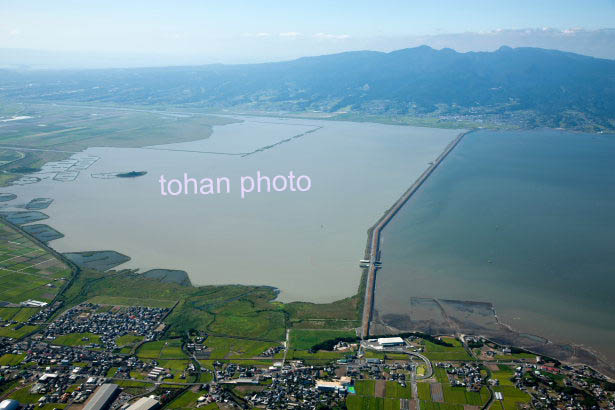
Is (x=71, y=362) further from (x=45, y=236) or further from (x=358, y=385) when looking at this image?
(x=45, y=236)

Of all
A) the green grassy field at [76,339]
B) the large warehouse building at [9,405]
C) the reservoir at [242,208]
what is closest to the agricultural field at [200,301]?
the reservoir at [242,208]

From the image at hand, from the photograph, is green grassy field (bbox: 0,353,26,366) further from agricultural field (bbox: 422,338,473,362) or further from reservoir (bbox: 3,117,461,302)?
agricultural field (bbox: 422,338,473,362)

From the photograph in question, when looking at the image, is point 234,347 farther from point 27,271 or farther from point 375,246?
point 27,271

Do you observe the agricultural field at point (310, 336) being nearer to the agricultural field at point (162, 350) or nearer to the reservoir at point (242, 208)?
the reservoir at point (242, 208)

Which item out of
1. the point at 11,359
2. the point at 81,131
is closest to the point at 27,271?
the point at 11,359

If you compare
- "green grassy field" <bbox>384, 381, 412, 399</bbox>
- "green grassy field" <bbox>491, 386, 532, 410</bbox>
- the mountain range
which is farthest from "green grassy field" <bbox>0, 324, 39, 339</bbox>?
the mountain range

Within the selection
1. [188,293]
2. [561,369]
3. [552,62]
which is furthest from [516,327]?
[552,62]

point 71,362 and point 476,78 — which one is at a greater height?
point 476,78
